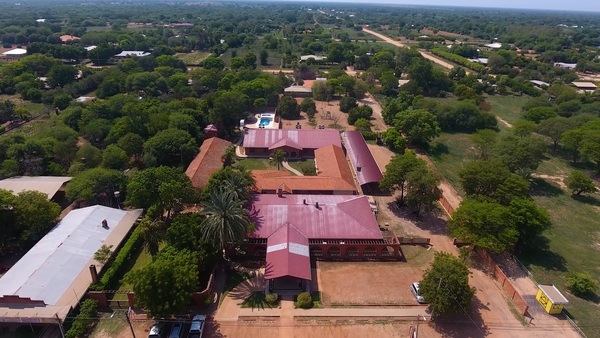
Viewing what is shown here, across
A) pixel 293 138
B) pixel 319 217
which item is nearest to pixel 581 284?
pixel 319 217

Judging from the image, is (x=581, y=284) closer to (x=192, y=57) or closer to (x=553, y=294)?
(x=553, y=294)

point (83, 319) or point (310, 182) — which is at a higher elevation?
point (310, 182)

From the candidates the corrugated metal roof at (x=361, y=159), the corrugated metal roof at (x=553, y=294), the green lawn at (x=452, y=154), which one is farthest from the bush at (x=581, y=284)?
the corrugated metal roof at (x=361, y=159)

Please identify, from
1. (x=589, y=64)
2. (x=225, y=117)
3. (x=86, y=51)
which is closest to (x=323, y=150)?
(x=225, y=117)

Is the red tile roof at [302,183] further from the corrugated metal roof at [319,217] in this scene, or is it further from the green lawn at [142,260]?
the green lawn at [142,260]

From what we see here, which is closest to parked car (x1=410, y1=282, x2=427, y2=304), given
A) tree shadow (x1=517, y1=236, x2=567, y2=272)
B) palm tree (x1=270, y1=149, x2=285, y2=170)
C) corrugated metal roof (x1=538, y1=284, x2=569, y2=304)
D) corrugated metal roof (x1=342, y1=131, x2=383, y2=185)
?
corrugated metal roof (x1=538, y1=284, x2=569, y2=304)

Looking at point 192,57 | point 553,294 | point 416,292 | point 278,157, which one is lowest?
point 416,292
